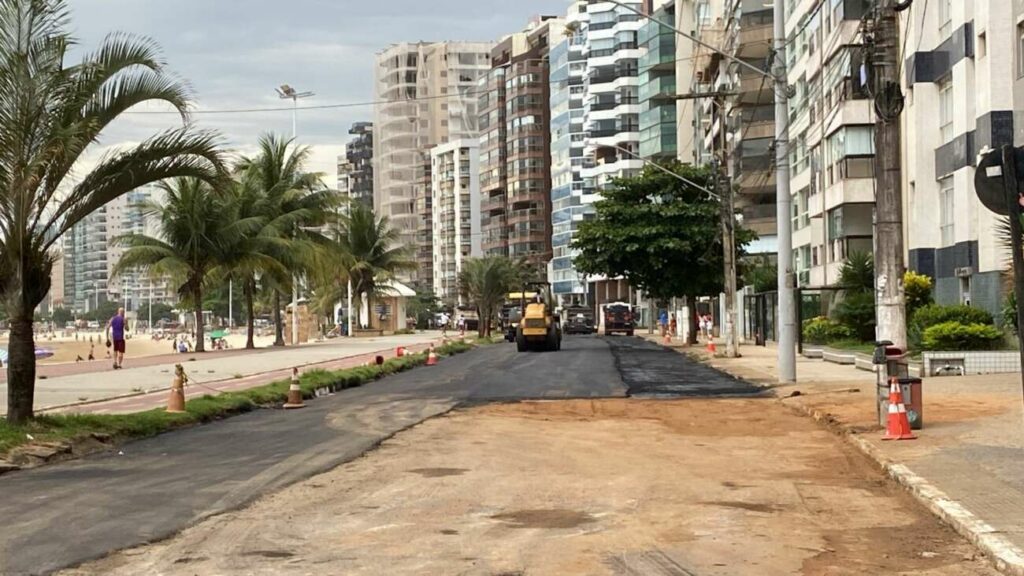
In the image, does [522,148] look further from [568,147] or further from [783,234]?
→ [783,234]

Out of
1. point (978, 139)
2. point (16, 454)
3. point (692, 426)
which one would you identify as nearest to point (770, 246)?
point (978, 139)

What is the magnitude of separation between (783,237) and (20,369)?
653 inches

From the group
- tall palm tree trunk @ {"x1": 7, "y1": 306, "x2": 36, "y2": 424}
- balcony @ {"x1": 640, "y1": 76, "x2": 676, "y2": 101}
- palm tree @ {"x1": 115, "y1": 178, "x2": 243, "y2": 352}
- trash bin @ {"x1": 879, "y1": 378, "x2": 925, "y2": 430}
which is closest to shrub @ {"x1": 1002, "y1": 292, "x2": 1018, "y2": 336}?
trash bin @ {"x1": 879, "y1": 378, "x2": 925, "y2": 430}

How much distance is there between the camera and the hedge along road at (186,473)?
8641mm

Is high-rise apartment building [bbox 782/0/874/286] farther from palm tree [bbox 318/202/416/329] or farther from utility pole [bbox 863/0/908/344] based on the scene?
palm tree [bbox 318/202/416/329]

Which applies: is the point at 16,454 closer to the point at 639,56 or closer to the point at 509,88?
the point at 639,56

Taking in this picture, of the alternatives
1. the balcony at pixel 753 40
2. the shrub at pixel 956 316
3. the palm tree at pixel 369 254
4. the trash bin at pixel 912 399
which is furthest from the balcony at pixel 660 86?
the trash bin at pixel 912 399

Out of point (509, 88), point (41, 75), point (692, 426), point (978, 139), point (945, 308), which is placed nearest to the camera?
point (41, 75)

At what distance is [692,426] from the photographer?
17.5m

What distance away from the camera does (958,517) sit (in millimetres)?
8859

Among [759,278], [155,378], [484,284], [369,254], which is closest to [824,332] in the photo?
[759,278]

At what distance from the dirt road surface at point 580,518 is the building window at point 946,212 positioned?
22579 millimetres

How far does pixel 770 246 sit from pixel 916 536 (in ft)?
225

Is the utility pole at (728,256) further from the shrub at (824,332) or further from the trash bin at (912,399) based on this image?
the trash bin at (912,399)
